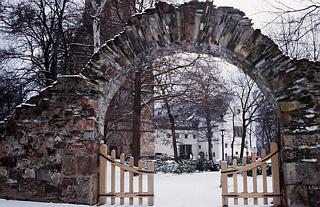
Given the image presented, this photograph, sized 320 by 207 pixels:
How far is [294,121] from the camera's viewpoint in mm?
5855

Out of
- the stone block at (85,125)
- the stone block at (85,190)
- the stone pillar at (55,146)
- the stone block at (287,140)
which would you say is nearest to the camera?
the stone block at (287,140)

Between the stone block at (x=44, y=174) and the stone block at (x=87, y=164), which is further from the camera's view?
the stone block at (x=44, y=174)

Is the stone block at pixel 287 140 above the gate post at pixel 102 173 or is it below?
above

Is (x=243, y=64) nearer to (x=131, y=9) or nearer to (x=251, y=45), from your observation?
(x=251, y=45)

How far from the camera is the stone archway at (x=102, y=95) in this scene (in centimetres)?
602

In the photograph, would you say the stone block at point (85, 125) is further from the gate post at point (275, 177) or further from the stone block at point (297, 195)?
the stone block at point (297, 195)

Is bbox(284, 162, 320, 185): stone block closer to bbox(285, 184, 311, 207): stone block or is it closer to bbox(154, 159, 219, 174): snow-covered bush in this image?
bbox(285, 184, 311, 207): stone block

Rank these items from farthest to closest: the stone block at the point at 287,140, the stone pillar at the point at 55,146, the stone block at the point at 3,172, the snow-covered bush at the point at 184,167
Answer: the snow-covered bush at the point at 184,167, the stone block at the point at 3,172, the stone pillar at the point at 55,146, the stone block at the point at 287,140

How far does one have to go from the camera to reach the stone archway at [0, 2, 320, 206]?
19.7 feet

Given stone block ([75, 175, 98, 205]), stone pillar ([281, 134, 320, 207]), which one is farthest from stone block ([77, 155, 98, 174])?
stone pillar ([281, 134, 320, 207])

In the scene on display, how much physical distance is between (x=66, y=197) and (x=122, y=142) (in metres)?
24.0

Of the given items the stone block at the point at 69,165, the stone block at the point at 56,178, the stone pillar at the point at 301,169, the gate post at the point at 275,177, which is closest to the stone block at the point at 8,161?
the stone block at the point at 56,178

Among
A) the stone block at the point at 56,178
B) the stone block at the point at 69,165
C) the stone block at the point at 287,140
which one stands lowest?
the stone block at the point at 56,178

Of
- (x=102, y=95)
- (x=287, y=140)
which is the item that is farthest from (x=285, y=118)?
(x=102, y=95)
